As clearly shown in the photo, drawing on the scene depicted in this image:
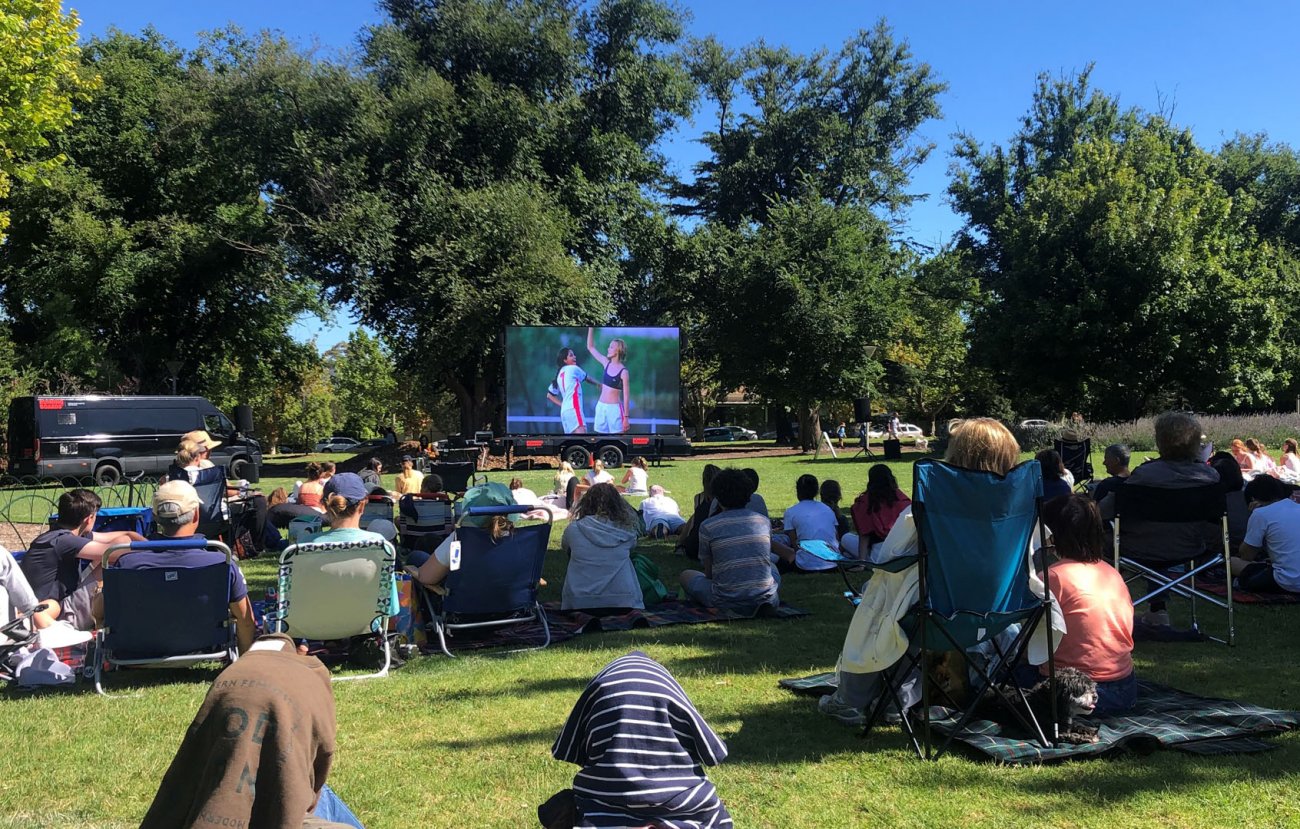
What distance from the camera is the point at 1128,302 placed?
1013 inches

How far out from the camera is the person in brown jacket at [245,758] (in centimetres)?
173

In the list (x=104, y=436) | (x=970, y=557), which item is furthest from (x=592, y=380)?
(x=970, y=557)

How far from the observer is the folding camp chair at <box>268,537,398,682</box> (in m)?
4.98

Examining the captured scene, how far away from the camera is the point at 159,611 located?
483cm

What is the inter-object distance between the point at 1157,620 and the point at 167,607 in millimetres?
5861

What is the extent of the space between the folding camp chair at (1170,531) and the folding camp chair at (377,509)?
5738 millimetres

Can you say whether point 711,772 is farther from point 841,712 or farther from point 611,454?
point 611,454

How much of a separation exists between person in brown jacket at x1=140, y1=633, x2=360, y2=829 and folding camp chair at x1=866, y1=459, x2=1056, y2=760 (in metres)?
2.61

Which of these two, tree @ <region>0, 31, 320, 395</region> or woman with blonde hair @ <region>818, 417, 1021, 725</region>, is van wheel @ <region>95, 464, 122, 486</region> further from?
woman with blonde hair @ <region>818, 417, 1021, 725</region>

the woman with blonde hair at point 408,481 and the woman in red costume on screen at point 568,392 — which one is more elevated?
the woman in red costume on screen at point 568,392

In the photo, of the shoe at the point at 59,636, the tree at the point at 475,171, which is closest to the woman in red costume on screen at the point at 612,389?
the tree at the point at 475,171

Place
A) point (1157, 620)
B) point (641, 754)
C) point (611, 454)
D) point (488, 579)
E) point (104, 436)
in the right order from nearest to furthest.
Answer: point (641, 754), point (488, 579), point (1157, 620), point (104, 436), point (611, 454)

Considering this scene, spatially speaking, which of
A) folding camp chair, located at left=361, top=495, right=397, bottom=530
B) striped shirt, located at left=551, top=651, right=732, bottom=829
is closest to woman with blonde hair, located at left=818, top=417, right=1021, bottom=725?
striped shirt, located at left=551, top=651, right=732, bottom=829

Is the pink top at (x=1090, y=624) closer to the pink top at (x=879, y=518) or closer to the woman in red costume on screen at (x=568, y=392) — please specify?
the pink top at (x=879, y=518)
